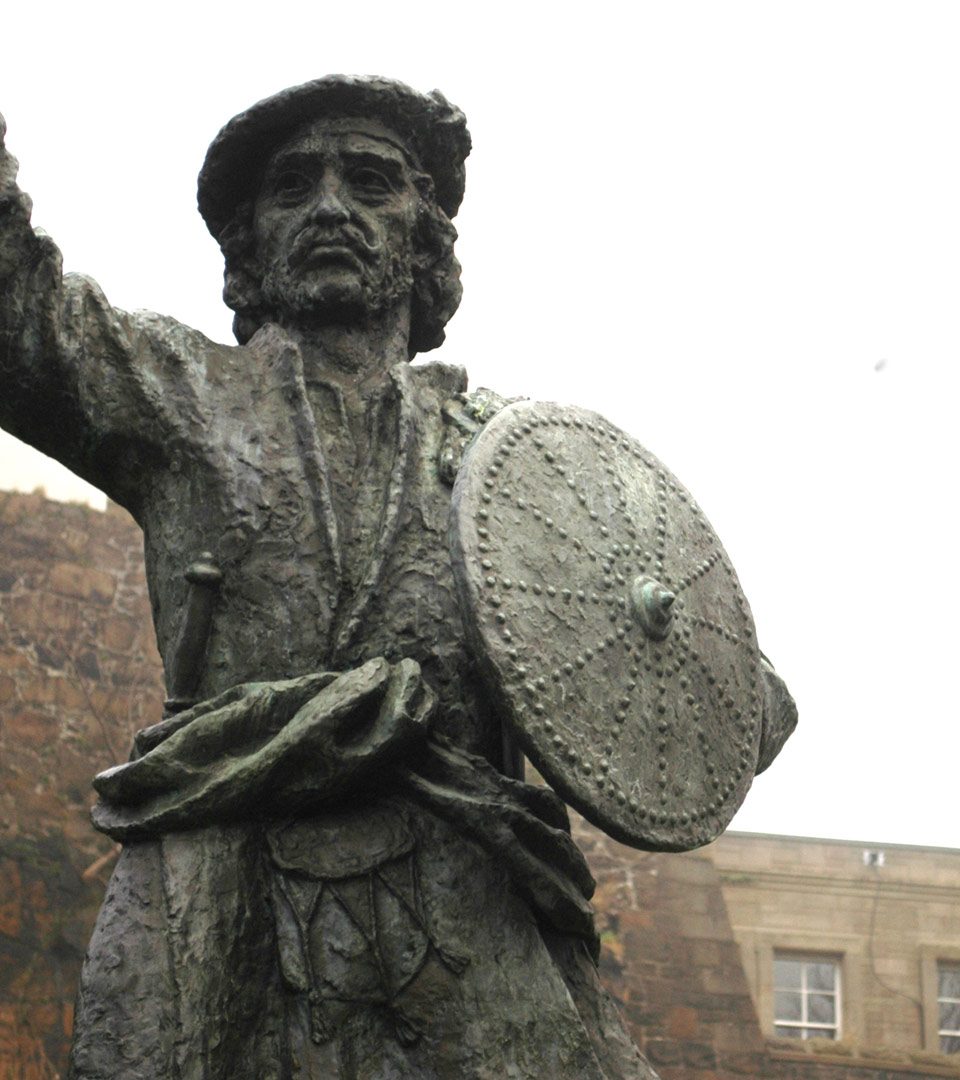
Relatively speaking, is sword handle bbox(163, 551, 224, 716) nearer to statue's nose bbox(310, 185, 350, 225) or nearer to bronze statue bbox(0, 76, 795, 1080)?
bronze statue bbox(0, 76, 795, 1080)

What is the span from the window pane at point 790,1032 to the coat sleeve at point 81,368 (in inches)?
540

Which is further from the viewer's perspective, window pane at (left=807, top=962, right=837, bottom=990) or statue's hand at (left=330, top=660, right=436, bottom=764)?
window pane at (left=807, top=962, right=837, bottom=990)

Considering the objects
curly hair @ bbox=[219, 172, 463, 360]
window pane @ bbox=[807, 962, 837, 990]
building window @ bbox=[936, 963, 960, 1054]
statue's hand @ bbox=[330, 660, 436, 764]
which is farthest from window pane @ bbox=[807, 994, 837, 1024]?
statue's hand @ bbox=[330, 660, 436, 764]

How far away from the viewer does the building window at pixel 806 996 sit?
16406 millimetres

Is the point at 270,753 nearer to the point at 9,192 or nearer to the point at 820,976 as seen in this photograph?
the point at 9,192

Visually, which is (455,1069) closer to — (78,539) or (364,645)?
(364,645)

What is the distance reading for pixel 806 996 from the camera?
1681 cm

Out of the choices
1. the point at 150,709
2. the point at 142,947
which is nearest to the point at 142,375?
the point at 142,947

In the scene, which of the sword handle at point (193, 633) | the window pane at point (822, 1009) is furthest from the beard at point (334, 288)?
the window pane at point (822, 1009)

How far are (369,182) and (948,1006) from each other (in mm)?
14380

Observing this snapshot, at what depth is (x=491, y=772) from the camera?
3230 mm

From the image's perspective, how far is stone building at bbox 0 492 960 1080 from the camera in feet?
45.1

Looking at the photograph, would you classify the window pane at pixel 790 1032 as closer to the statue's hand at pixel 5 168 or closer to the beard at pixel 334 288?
the beard at pixel 334 288

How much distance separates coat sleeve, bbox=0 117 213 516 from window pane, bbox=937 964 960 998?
47.9 feet
